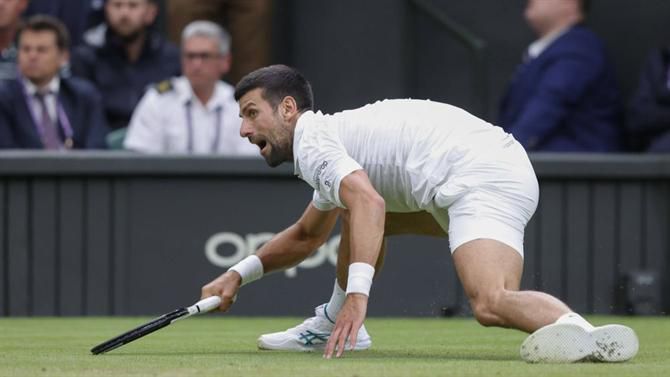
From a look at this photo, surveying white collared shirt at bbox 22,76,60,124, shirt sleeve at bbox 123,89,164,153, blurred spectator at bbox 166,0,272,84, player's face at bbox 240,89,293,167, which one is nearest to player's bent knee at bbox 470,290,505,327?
player's face at bbox 240,89,293,167

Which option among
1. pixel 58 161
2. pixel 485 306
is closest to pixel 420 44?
pixel 58 161

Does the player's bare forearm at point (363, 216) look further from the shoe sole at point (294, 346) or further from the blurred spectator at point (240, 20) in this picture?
the blurred spectator at point (240, 20)

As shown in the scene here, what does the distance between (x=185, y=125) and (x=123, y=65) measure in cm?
106

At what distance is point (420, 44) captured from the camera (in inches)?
534

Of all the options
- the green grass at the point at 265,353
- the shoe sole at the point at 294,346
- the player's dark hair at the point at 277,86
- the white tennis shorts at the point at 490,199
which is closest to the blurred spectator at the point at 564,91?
the green grass at the point at 265,353

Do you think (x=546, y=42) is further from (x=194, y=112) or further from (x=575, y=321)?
(x=575, y=321)

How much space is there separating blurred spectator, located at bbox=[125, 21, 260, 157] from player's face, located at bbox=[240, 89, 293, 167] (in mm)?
4430

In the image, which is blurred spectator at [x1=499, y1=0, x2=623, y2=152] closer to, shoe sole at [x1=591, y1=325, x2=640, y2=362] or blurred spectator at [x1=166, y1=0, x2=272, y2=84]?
blurred spectator at [x1=166, y1=0, x2=272, y2=84]

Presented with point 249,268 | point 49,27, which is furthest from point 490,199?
point 49,27

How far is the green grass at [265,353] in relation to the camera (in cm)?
578

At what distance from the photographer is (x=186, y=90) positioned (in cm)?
1158

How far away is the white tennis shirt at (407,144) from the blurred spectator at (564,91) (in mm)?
4437

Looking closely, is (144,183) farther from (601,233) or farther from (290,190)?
(601,233)

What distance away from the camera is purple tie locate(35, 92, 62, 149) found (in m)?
11.3
